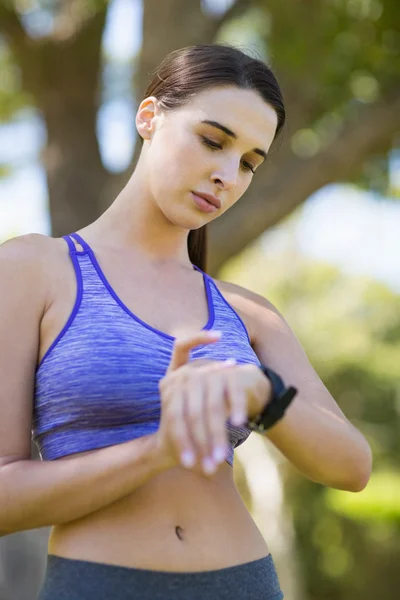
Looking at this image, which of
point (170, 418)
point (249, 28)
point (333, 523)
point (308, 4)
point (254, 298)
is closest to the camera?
point (170, 418)

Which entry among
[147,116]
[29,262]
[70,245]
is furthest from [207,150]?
[29,262]

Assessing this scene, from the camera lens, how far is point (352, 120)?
20.8ft

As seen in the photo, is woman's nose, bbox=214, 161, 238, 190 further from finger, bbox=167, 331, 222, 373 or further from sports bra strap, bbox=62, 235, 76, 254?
finger, bbox=167, 331, 222, 373

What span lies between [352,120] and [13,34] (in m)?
2.65

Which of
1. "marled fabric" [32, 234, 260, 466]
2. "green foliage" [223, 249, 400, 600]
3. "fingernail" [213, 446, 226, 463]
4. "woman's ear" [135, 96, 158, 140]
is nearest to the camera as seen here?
"fingernail" [213, 446, 226, 463]

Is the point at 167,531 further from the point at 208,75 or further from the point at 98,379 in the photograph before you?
the point at 208,75

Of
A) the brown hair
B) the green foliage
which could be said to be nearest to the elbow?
the brown hair

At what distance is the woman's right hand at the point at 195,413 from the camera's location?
4.44ft

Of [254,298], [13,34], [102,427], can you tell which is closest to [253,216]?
[13,34]

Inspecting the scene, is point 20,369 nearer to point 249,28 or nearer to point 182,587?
point 182,587

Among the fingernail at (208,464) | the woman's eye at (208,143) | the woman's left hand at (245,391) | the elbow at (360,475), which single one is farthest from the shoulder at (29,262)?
the elbow at (360,475)

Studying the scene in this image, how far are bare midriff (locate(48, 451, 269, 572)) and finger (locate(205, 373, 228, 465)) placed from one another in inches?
18.0

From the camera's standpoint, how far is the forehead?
2.04 metres

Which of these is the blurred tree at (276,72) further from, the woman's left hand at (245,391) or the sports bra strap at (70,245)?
the woman's left hand at (245,391)
